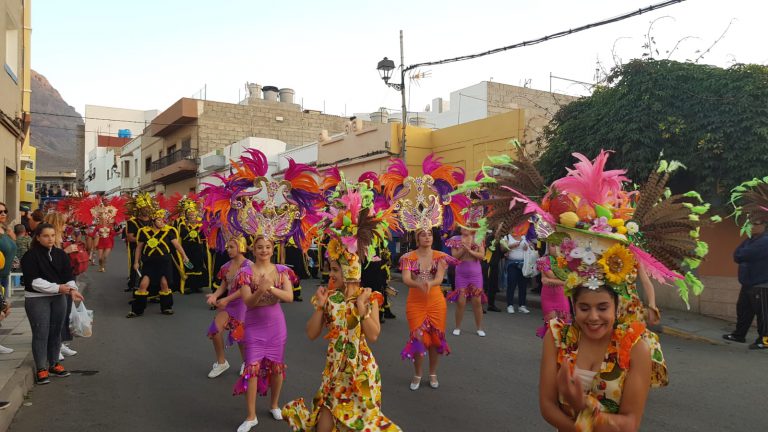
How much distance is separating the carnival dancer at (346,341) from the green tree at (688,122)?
308 inches

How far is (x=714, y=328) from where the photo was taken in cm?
953

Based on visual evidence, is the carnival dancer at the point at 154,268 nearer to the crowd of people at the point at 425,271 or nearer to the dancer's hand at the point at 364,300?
the crowd of people at the point at 425,271

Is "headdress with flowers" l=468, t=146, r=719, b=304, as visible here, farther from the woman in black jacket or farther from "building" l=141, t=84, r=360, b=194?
"building" l=141, t=84, r=360, b=194

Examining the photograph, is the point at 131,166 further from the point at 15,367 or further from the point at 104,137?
the point at 15,367

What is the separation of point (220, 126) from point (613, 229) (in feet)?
112

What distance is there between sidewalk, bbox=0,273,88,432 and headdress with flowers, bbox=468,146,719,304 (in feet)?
15.6

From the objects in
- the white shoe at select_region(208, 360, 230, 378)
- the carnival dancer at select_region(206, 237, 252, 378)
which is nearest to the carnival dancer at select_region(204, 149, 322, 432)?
the carnival dancer at select_region(206, 237, 252, 378)

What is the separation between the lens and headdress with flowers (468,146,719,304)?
276cm

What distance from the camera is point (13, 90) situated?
13797 millimetres

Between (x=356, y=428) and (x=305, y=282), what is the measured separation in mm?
11815

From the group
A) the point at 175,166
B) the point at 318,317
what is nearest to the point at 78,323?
the point at 318,317

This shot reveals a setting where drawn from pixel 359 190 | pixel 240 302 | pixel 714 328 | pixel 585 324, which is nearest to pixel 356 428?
pixel 585 324

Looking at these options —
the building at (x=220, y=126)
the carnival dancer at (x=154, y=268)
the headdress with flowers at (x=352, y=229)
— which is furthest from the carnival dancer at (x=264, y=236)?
the building at (x=220, y=126)

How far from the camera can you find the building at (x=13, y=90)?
12702 millimetres
